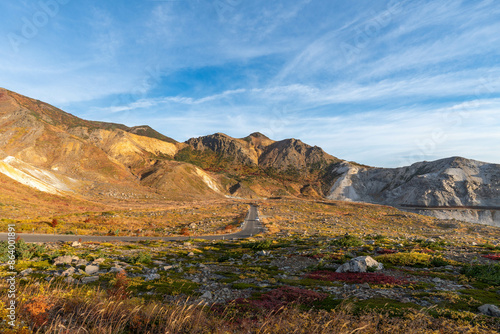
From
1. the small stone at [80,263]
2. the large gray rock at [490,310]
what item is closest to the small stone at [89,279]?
the small stone at [80,263]

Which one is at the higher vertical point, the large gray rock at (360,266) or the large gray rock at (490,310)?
the large gray rock at (490,310)

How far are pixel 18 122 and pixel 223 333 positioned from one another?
16526 cm

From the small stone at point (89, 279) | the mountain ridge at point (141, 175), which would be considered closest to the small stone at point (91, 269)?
the small stone at point (89, 279)

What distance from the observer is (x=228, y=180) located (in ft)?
602

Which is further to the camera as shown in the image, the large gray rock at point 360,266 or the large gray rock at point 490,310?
the large gray rock at point 360,266

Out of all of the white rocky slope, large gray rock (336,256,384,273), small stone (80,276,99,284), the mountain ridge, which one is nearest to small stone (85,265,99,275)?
small stone (80,276,99,284)

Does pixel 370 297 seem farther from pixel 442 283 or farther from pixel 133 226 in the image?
pixel 133 226

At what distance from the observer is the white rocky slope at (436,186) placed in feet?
379

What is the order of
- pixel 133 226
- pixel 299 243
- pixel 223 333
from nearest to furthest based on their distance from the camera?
pixel 223 333 < pixel 299 243 < pixel 133 226

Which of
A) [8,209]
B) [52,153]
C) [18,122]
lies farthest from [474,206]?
[18,122]

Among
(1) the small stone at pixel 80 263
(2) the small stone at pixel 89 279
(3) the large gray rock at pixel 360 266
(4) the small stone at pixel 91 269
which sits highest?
(3) the large gray rock at pixel 360 266

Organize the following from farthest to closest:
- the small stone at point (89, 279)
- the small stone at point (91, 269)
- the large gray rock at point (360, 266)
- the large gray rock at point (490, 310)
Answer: the large gray rock at point (360, 266)
the small stone at point (91, 269)
the small stone at point (89, 279)
the large gray rock at point (490, 310)

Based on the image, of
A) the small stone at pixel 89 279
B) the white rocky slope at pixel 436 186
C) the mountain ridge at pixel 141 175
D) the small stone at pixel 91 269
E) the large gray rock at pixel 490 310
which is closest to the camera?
the large gray rock at pixel 490 310

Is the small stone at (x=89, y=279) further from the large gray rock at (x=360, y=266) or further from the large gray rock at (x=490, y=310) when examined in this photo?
the large gray rock at (x=490, y=310)
